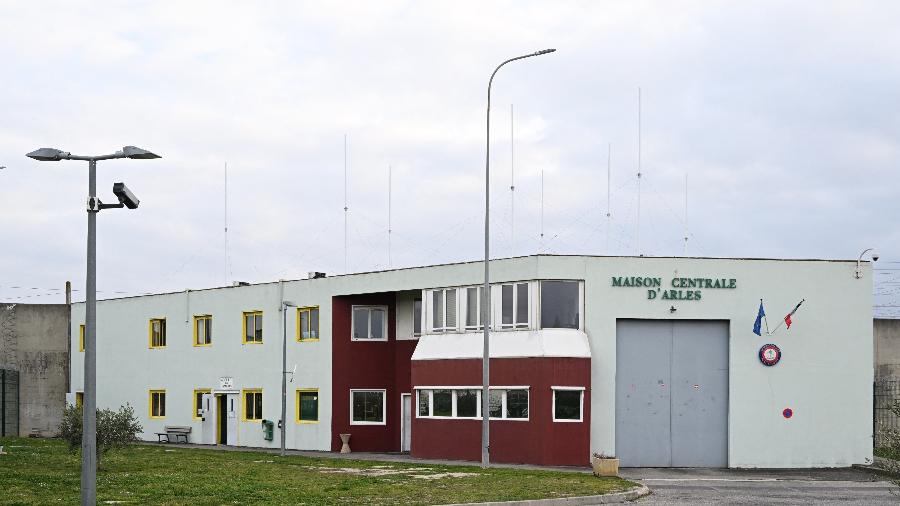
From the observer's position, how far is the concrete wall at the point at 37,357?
57781 millimetres

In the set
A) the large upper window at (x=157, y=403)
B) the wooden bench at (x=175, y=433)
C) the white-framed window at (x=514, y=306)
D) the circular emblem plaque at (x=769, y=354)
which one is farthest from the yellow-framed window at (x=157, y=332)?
the circular emblem plaque at (x=769, y=354)

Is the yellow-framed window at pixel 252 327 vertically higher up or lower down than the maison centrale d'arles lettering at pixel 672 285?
lower down

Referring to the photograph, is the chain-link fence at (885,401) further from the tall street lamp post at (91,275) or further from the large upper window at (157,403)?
the large upper window at (157,403)

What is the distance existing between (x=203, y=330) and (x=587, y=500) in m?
→ 31.2

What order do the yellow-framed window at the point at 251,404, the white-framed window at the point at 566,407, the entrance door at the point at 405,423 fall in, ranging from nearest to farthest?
the white-framed window at the point at 566,407
the entrance door at the point at 405,423
the yellow-framed window at the point at 251,404

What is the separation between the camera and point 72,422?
33188 mm

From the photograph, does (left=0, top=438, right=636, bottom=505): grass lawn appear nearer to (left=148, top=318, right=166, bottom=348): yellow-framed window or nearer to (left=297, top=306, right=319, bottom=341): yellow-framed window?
(left=297, top=306, right=319, bottom=341): yellow-framed window

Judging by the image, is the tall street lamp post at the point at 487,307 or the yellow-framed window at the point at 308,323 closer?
the tall street lamp post at the point at 487,307

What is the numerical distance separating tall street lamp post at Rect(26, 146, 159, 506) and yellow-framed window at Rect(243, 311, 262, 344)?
29587 mm

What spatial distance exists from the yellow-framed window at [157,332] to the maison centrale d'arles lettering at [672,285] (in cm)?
2594

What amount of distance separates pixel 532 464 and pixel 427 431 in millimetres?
5078

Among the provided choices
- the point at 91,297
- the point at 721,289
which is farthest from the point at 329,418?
the point at 91,297

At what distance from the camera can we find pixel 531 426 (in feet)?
122

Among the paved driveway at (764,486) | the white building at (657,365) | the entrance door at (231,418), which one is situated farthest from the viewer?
the entrance door at (231,418)
